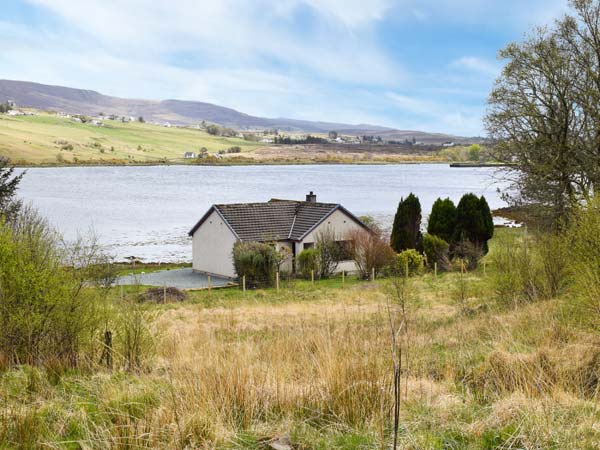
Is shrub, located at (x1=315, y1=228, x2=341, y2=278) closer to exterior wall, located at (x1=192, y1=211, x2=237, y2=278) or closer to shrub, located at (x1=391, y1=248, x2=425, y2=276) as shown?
shrub, located at (x1=391, y1=248, x2=425, y2=276)

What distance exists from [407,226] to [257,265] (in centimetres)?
1110

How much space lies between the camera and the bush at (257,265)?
31.9 meters

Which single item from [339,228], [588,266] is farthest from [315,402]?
[339,228]

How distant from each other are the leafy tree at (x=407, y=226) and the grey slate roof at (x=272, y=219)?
2.52 metres

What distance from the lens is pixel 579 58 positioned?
2119 cm

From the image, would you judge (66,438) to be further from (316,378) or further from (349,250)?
(349,250)

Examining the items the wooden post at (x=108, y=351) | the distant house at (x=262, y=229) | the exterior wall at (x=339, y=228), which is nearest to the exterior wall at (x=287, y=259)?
the distant house at (x=262, y=229)

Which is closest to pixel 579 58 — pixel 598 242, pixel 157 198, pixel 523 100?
pixel 523 100

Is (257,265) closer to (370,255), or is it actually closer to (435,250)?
(370,255)

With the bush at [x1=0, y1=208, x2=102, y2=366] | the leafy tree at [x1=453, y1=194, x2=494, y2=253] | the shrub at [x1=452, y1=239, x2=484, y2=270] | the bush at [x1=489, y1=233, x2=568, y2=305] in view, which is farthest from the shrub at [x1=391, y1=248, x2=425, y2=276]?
the bush at [x1=0, y1=208, x2=102, y2=366]

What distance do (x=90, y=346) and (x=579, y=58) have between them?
63.3 feet

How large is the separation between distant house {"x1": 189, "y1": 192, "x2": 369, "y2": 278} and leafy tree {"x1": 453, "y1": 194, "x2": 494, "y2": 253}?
5892mm

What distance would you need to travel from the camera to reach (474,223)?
3791 centimetres

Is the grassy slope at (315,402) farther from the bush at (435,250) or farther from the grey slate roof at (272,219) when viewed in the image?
the bush at (435,250)
